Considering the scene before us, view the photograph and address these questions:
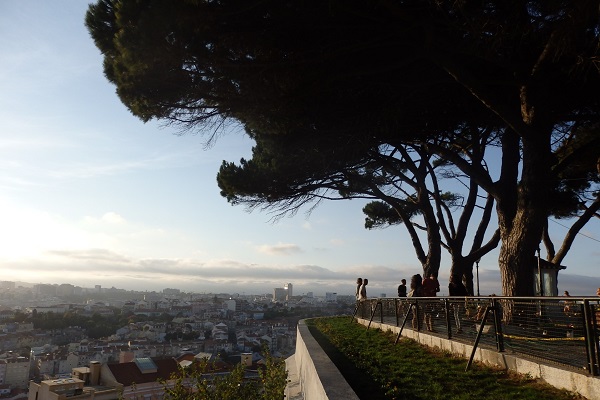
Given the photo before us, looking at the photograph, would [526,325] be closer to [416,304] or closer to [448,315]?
[448,315]

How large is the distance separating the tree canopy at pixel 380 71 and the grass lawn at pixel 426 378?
2441 millimetres

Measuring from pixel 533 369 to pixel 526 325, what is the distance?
0.72m

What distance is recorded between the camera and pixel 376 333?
35.0 feet

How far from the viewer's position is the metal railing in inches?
163

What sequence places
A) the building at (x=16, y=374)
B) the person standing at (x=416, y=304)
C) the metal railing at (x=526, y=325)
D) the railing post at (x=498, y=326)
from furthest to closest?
the building at (x=16, y=374) < the person standing at (x=416, y=304) < the railing post at (x=498, y=326) < the metal railing at (x=526, y=325)

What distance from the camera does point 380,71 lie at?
325 inches

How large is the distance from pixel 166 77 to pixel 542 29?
20.6ft

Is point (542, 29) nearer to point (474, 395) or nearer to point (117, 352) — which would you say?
point (474, 395)

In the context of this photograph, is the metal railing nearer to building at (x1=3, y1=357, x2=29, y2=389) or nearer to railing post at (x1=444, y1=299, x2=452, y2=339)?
railing post at (x1=444, y1=299, x2=452, y2=339)

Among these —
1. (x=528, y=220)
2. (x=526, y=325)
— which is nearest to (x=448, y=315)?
(x=526, y=325)

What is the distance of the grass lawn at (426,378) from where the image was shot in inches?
173

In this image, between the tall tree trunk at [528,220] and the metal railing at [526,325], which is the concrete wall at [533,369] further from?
the tall tree trunk at [528,220]

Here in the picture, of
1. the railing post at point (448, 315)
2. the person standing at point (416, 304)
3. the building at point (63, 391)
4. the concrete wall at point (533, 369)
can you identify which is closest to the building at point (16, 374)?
the building at point (63, 391)

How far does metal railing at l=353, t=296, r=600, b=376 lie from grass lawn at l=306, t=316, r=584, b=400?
0.33 metres
